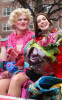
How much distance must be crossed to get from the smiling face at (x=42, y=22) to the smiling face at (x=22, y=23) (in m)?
0.31

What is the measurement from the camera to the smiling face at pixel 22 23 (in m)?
2.29

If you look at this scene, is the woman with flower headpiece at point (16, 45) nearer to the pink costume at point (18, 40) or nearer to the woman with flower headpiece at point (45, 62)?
the pink costume at point (18, 40)

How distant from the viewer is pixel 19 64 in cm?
204

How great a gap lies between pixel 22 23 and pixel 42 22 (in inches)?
15.4

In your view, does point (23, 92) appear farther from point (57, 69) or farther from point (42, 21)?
point (42, 21)

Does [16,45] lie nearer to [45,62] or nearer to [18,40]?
[18,40]

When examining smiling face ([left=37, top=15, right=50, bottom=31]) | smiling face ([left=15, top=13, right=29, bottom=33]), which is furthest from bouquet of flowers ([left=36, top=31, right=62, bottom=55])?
smiling face ([left=15, top=13, right=29, bottom=33])

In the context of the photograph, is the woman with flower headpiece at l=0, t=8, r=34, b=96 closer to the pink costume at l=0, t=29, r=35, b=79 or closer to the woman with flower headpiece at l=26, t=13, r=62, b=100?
the pink costume at l=0, t=29, r=35, b=79

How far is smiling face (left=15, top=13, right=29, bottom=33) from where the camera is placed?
2293 mm

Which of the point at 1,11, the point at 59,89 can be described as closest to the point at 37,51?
the point at 59,89

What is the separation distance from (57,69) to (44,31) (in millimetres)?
559

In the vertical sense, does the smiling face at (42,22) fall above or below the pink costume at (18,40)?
above

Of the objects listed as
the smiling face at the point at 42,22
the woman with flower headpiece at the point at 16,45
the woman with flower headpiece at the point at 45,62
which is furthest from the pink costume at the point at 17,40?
Answer: the woman with flower headpiece at the point at 45,62

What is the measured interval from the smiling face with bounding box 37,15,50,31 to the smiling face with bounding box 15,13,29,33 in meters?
→ 0.31
